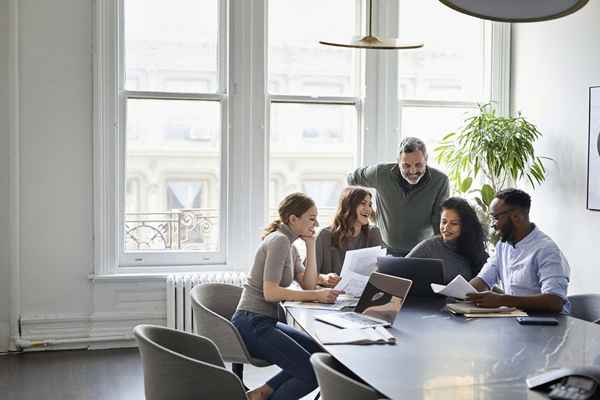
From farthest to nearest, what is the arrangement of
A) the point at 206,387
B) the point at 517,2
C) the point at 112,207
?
the point at 112,207, the point at 206,387, the point at 517,2

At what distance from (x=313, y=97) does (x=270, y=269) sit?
2712mm

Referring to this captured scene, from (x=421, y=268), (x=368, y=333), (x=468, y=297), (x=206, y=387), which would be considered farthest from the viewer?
(x=421, y=268)

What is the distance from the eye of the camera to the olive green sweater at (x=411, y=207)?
5129mm

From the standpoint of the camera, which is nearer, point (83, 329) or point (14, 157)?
point (14, 157)

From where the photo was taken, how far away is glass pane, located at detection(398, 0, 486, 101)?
6352 millimetres

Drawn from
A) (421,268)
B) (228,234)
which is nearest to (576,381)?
(421,268)

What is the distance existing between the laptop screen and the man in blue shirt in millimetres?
474

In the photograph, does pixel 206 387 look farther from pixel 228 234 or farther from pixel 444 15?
pixel 444 15

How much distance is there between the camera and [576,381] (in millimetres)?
2340

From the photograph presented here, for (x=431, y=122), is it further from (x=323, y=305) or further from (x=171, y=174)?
(x=323, y=305)

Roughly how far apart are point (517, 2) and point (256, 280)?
2.10 metres

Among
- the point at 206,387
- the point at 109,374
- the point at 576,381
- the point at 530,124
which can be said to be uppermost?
the point at 530,124

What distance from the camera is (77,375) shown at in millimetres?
5180

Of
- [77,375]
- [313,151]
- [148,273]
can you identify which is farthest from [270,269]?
[313,151]
